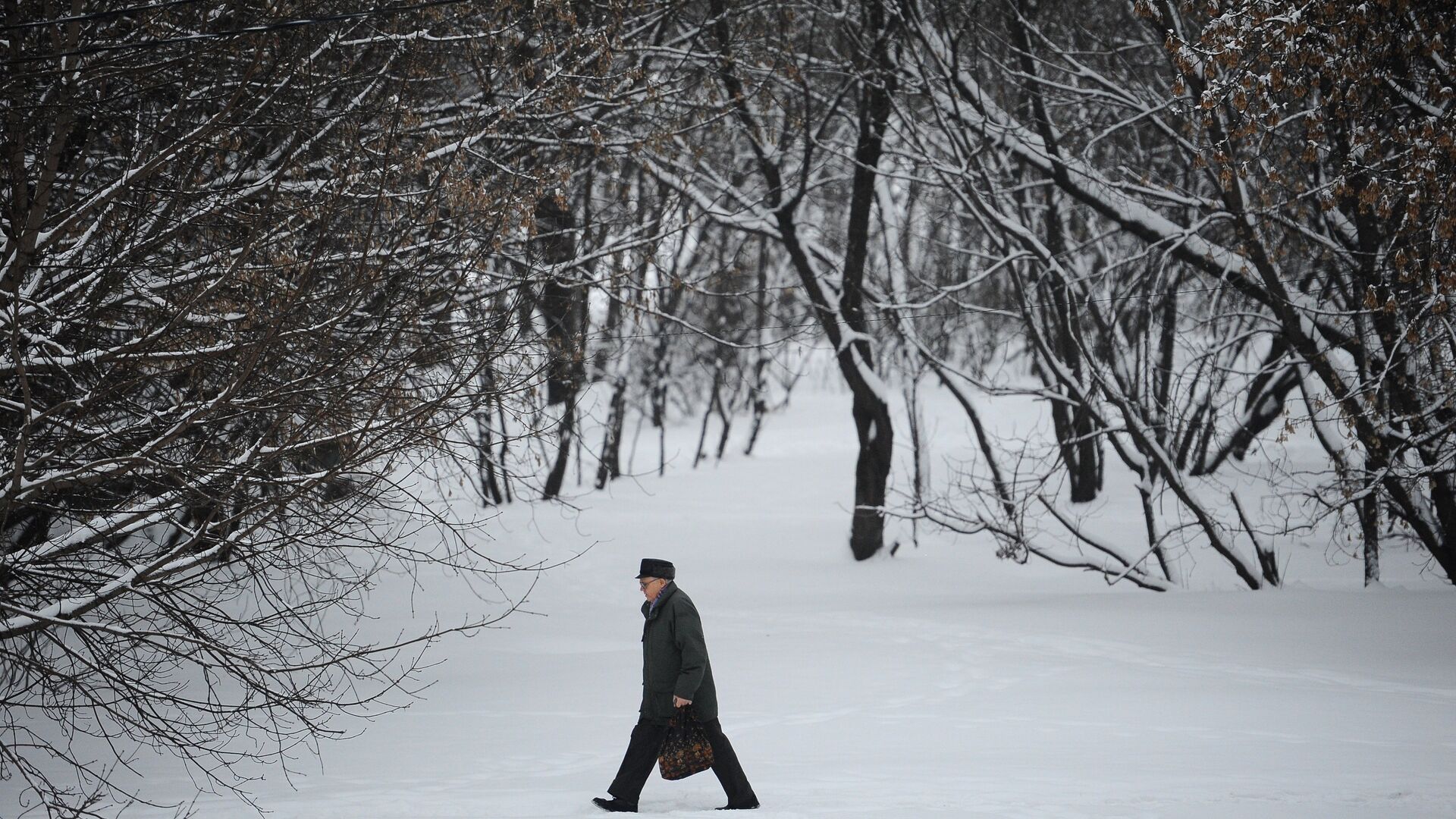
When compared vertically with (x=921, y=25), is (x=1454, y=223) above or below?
below

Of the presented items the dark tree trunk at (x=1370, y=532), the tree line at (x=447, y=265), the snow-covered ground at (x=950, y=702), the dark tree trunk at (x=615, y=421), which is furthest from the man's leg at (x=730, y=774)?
the dark tree trunk at (x=615, y=421)

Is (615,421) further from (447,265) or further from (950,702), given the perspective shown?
(447,265)

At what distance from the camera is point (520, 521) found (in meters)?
18.2

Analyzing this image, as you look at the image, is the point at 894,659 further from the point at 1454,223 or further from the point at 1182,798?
the point at 1454,223

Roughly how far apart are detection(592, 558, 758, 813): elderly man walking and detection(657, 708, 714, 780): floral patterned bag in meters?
0.04

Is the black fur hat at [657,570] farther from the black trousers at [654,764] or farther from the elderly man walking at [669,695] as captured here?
the black trousers at [654,764]

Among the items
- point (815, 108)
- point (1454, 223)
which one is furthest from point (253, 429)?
point (815, 108)

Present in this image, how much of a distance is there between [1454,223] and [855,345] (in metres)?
8.88

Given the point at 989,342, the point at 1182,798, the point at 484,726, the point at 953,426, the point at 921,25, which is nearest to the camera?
the point at 1182,798

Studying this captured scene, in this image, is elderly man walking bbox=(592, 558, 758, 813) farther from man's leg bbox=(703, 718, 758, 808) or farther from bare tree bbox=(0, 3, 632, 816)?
bare tree bbox=(0, 3, 632, 816)

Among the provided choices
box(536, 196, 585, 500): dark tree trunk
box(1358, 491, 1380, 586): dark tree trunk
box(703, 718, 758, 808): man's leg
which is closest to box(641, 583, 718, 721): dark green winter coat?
box(703, 718, 758, 808): man's leg

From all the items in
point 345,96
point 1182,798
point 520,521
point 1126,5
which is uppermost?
point 1126,5

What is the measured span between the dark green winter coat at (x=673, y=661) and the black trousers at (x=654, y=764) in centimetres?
8

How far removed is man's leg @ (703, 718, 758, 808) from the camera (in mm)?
5578
